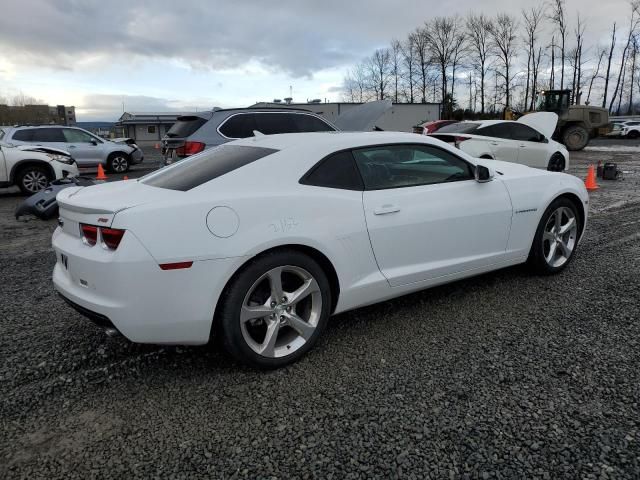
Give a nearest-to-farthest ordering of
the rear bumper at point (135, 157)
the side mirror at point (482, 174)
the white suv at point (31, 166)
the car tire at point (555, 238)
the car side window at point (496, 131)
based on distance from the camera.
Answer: the side mirror at point (482, 174), the car tire at point (555, 238), the white suv at point (31, 166), the car side window at point (496, 131), the rear bumper at point (135, 157)

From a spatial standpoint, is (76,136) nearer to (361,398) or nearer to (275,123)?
(275,123)

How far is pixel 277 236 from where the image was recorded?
285cm

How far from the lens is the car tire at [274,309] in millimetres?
2783

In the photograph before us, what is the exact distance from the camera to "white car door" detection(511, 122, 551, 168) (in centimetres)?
1202

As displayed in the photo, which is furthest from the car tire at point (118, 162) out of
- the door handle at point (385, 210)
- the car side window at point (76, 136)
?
the door handle at point (385, 210)

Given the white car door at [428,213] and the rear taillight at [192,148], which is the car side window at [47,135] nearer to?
the rear taillight at [192,148]

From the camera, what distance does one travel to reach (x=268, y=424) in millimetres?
2477

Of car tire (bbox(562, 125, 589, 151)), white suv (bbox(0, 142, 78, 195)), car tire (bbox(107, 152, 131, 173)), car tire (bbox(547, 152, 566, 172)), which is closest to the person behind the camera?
white suv (bbox(0, 142, 78, 195))

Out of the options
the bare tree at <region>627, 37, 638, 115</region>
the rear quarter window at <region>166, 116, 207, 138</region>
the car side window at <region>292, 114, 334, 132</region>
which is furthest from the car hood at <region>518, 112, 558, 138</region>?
the bare tree at <region>627, 37, 638, 115</region>

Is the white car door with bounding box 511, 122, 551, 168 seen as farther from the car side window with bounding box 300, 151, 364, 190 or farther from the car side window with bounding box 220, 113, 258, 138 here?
the car side window with bounding box 300, 151, 364, 190

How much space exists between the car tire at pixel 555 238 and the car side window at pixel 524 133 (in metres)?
8.05

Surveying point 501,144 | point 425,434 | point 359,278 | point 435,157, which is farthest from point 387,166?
point 501,144

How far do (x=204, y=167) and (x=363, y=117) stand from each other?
20.3 feet

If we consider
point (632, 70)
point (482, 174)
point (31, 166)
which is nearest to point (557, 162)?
point (482, 174)
